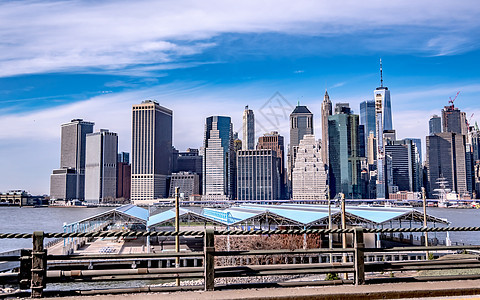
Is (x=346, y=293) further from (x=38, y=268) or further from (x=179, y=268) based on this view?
(x=38, y=268)

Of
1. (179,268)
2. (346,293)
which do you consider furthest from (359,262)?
(179,268)

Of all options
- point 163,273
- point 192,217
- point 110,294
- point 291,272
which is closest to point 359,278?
point 291,272

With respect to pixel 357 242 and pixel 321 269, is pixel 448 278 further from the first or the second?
pixel 321 269

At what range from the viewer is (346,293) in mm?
8281

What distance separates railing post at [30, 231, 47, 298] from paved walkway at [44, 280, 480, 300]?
560 millimetres

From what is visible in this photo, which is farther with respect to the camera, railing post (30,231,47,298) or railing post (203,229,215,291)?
railing post (203,229,215,291)

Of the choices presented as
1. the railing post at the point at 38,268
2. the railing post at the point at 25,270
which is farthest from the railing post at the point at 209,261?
the railing post at the point at 25,270

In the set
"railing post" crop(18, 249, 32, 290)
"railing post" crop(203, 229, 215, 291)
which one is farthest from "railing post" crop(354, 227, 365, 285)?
"railing post" crop(18, 249, 32, 290)

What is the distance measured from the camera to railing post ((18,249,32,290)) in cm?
793

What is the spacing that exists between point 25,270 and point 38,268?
24 cm

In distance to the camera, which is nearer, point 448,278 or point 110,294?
point 110,294

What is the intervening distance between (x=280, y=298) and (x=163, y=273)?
2.13 m

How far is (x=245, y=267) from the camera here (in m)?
8.38

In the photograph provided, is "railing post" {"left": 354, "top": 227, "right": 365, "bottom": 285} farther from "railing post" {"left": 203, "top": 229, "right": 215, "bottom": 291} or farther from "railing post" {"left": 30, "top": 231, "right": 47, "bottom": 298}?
"railing post" {"left": 30, "top": 231, "right": 47, "bottom": 298}
